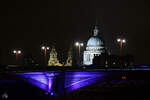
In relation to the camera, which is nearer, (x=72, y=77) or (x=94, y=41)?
(x=72, y=77)

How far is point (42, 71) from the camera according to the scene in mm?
46188

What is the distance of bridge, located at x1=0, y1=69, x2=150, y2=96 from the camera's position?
4684cm

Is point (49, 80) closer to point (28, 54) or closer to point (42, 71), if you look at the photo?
point (42, 71)

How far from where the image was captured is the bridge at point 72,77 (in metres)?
46.8

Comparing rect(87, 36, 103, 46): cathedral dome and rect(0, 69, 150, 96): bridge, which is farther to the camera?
rect(87, 36, 103, 46): cathedral dome

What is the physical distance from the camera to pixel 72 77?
159 ft

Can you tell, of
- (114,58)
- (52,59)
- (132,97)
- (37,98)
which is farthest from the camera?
(52,59)

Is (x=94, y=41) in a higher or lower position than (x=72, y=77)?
higher

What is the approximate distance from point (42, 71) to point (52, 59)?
82531 millimetres

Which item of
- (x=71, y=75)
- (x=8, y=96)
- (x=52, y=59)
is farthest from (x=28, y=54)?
(x=71, y=75)

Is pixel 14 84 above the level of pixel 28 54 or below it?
below

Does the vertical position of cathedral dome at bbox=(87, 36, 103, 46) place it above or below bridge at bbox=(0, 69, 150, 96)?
above

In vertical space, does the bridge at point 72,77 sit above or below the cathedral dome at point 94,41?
below

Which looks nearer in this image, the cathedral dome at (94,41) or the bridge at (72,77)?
the bridge at (72,77)
